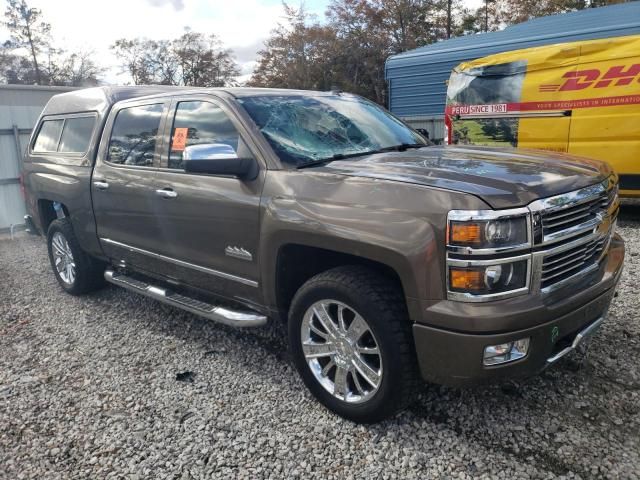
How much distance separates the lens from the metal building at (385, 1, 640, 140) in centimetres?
1031

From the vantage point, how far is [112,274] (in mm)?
4512

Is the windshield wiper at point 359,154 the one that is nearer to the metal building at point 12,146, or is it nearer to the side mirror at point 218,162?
the side mirror at point 218,162

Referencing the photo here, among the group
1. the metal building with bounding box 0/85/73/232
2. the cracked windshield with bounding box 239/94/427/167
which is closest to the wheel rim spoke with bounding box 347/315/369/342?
the cracked windshield with bounding box 239/94/427/167

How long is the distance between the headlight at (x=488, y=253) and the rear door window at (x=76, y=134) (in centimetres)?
372

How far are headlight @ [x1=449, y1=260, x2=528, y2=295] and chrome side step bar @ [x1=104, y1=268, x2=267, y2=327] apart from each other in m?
1.34

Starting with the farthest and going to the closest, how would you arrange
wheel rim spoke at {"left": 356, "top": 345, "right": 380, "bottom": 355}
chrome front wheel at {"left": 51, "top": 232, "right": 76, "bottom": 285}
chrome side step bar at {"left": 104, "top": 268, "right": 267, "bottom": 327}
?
1. chrome front wheel at {"left": 51, "top": 232, "right": 76, "bottom": 285}
2. chrome side step bar at {"left": 104, "top": 268, "right": 267, "bottom": 327}
3. wheel rim spoke at {"left": 356, "top": 345, "right": 380, "bottom": 355}

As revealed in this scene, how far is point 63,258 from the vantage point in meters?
5.33

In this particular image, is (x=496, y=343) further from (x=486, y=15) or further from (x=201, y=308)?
(x=486, y=15)

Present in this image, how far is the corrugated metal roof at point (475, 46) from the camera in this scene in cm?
1026

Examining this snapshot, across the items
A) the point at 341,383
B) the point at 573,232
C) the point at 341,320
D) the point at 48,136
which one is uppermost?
the point at 48,136

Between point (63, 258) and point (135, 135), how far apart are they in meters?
1.92

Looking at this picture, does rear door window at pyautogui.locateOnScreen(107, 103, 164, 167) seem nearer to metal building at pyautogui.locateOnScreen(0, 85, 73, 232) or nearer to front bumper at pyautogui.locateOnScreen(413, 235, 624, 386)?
front bumper at pyautogui.locateOnScreen(413, 235, 624, 386)

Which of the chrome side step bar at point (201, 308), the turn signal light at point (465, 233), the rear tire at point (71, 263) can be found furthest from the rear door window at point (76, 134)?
the turn signal light at point (465, 233)

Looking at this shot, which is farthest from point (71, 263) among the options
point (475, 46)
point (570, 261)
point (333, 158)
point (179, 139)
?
point (475, 46)
